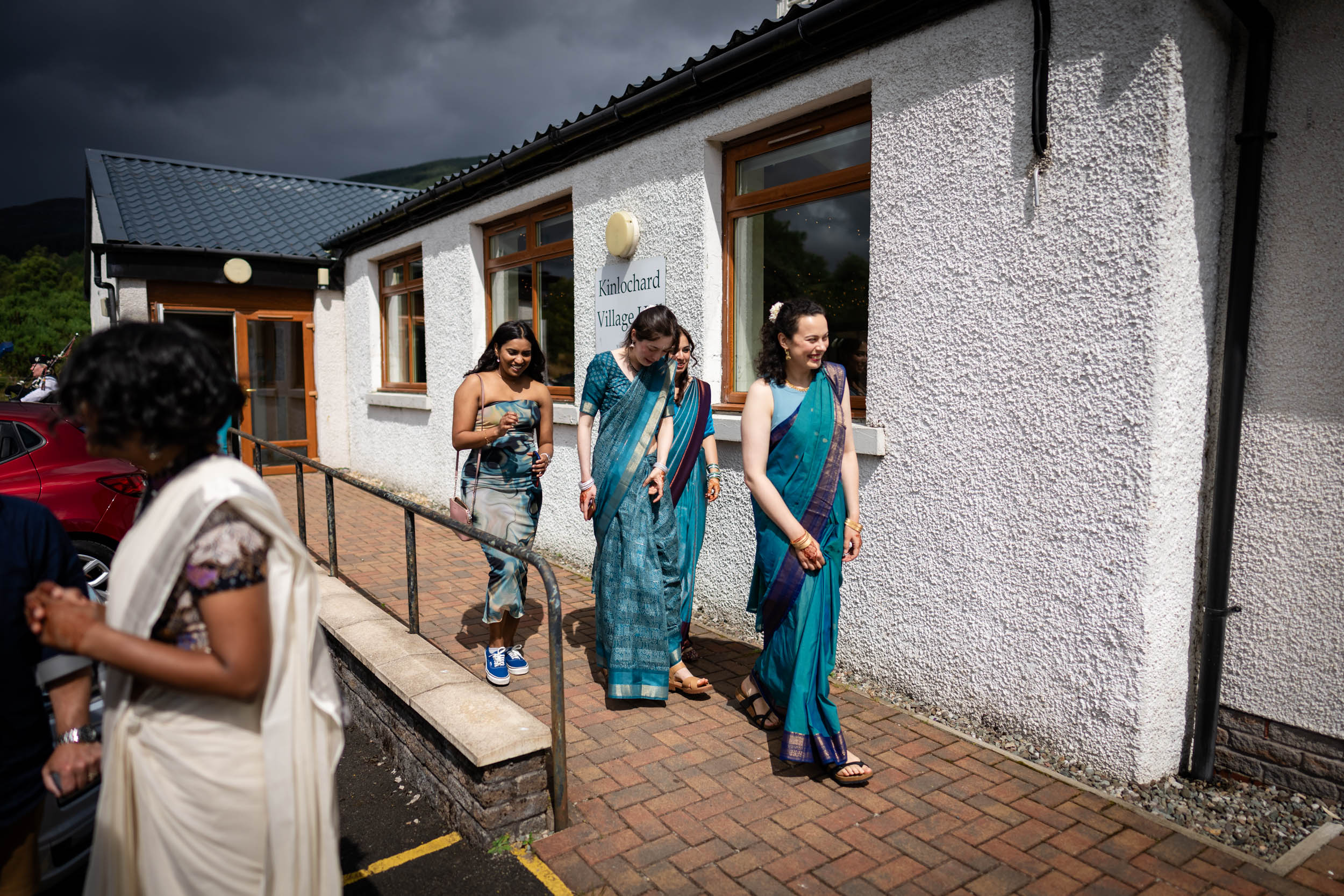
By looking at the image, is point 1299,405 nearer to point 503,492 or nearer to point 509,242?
point 503,492

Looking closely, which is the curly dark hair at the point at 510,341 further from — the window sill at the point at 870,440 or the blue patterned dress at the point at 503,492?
the window sill at the point at 870,440

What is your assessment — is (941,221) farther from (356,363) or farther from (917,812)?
(356,363)

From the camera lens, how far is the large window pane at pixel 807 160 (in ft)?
13.9

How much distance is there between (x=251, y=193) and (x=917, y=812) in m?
14.3

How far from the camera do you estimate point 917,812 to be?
291 centimetres

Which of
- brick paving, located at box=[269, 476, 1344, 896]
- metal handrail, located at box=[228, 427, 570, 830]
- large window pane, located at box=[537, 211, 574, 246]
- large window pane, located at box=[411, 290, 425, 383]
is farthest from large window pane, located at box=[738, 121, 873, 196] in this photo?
large window pane, located at box=[411, 290, 425, 383]

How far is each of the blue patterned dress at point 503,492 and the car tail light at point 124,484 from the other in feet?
8.00

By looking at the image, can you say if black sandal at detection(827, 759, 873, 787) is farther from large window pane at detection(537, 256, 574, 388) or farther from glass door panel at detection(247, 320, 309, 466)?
glass door panel at detection(247, 320, 309, 466)

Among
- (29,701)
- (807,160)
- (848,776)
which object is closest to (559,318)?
(807,160)

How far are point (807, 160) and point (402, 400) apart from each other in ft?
20.3

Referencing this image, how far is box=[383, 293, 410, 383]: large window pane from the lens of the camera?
9969 millimetres

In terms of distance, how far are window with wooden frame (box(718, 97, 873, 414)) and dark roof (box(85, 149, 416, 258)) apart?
824 centimetres

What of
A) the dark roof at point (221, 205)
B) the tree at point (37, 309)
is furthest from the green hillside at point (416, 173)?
the dark roof at point (221, 205)

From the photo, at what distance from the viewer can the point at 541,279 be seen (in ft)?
23.6
